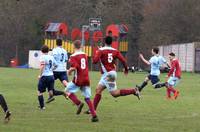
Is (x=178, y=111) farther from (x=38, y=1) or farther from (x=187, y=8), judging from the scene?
(x=38, y=1)

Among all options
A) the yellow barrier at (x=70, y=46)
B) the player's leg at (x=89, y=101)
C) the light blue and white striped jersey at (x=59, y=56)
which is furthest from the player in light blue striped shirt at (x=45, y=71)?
the yellow barrier at (x=70, y=46)

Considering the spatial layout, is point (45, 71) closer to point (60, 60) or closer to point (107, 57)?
point (60, 60)

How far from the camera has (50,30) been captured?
63.1m

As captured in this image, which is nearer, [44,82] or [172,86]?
[44,82]

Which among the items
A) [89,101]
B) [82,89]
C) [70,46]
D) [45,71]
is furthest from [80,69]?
[70,46]

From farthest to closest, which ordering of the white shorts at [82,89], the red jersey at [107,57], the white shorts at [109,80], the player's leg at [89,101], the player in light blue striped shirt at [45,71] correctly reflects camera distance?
the player in light blue striped shirt at [45,71]
the white shorts at [109,80]
the red jersey at [107,57]
the white shorts at [82,89]
the player's leg at [89,101]

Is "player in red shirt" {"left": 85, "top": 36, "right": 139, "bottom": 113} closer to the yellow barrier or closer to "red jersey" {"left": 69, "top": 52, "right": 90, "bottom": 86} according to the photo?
"red jersey" {"left": 69, "top": 52, "right": 90, "bottom": 86}

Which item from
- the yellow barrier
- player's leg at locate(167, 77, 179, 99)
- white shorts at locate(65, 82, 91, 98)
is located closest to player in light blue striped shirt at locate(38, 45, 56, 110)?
white shorts at locate(65, 82, 91, 98)

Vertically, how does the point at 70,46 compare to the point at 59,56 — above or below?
below

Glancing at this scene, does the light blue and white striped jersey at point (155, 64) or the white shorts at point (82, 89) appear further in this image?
the light blue and white striped jersey at point (155, 64)

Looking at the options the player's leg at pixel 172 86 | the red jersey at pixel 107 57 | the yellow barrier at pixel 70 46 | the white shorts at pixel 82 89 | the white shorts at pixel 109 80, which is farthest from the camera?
the yellow barrier at pixel 70 46

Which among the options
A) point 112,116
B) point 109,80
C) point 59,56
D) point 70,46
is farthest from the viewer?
point 70,46

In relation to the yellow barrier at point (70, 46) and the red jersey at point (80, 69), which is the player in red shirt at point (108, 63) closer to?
the red jersey at point (80, 69)

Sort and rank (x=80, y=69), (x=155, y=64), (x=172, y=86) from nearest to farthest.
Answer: (x=80, y=69), (x=172, y=86), (x=155, y=64)
